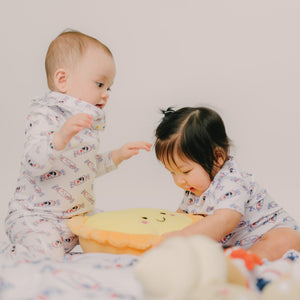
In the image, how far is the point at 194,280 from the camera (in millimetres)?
919

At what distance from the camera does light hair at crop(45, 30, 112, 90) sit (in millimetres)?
1933

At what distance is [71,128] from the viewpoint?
1554 mm

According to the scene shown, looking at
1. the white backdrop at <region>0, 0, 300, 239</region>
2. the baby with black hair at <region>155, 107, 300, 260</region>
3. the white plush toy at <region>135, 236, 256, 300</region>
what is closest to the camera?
the white plush toy at <region>135, 236, 256, 300</region>

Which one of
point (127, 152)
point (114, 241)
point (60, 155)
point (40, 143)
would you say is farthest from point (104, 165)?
point (114, 241)

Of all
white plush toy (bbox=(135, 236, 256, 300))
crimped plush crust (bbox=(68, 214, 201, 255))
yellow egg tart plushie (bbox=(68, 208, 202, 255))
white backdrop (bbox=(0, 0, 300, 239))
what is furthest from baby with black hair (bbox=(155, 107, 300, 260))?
white backdrop (bbox=(0, 0, 300, 239))

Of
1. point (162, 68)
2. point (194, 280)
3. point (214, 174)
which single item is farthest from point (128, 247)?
point (162, 68)

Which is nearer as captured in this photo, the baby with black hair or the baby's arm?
the baby's arm

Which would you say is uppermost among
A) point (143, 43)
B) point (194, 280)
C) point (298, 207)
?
point (143, 43)

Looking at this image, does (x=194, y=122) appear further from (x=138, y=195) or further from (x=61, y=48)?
(x=138, y=195)

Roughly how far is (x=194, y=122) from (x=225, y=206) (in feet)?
1.11

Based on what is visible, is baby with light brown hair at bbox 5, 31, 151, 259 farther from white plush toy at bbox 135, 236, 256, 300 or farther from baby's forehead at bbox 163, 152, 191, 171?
white plush toy at bbox 135, 236, 256, 300

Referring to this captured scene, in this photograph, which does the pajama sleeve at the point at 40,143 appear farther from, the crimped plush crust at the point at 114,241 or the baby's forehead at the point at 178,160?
the baby's forehead at the point at 178,160

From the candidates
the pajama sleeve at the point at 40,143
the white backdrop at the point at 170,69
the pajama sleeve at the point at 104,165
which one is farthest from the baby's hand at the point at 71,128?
the white backdrop at the point at 170,69

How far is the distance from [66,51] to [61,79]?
0.11 metres
